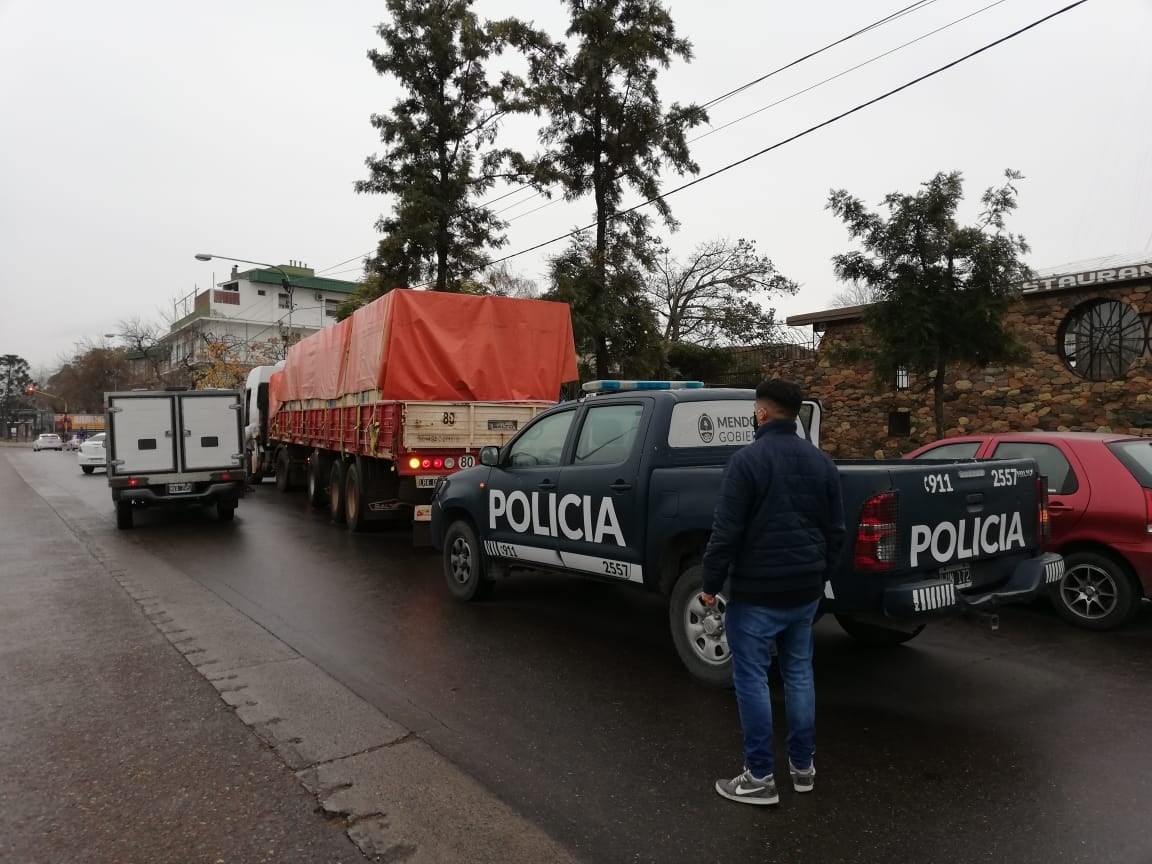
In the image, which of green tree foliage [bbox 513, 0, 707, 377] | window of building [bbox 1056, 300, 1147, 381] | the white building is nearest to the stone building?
window of building [bbox 1056, 300, 1147, 381]

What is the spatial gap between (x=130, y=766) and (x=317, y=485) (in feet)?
36.5

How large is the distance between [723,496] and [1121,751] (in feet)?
8.15

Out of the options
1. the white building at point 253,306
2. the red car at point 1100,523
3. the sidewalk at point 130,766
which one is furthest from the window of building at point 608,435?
the white building at point 253,306

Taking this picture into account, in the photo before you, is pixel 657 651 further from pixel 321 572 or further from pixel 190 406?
pixel 190 406

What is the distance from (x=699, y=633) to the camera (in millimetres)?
4879

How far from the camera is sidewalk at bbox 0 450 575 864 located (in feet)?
10.3

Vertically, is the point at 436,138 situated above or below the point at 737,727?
above

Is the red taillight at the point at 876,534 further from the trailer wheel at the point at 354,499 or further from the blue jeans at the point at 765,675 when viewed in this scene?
the trailer wheel at the point at 354,499

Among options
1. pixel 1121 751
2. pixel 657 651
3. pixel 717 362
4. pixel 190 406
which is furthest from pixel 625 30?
pixel 1121 751

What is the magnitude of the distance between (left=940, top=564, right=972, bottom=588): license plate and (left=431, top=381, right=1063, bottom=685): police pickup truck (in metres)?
0.01

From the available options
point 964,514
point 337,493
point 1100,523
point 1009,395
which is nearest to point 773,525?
point 964,514

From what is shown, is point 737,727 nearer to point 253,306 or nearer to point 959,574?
point 959,574

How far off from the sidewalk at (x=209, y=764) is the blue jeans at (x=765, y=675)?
3.15ft

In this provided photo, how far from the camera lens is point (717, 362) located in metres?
21.7
